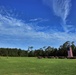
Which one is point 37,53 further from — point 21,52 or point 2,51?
point 2,51

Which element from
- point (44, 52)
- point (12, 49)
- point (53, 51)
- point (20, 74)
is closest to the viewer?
point (20, 74)

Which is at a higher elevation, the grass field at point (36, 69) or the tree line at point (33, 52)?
the tree line at point (33, 52)

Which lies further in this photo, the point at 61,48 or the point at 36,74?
the point at 61,48

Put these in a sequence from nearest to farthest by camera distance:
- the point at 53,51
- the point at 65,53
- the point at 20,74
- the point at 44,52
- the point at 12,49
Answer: the point at 20,74
the point at 65,53
the point at 53,51
the point at 44,52
the point at 12,49

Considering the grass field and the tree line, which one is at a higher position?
the tree line

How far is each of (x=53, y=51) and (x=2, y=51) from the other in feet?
97.1

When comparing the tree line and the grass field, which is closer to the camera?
the grass field

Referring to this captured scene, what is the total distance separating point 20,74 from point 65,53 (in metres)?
81.1

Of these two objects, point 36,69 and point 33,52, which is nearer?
point 36,69

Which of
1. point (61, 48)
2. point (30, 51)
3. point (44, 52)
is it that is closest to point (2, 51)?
point (30, 51)

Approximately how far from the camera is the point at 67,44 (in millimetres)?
105812

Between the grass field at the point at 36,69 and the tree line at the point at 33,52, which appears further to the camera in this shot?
the tree line at the point at 33,52

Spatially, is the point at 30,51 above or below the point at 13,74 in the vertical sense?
above

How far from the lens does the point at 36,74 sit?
14133 mm
